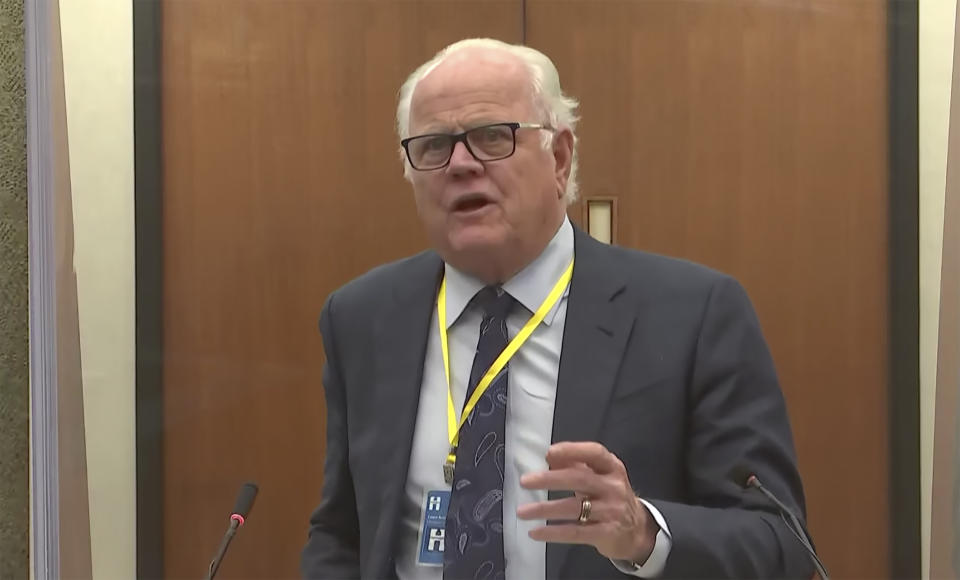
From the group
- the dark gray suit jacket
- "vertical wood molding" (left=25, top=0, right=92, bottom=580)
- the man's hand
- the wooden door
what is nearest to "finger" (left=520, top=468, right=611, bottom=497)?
the man's hand

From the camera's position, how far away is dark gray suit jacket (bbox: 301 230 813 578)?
0.93 metres

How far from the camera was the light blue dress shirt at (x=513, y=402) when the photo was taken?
0.97m

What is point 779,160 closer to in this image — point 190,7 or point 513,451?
point 513,451

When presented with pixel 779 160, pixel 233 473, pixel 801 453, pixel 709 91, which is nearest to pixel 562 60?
pixel 709 91

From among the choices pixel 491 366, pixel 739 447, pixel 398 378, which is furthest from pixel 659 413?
pixel 398 378

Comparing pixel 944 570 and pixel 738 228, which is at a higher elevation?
pixel 738 228

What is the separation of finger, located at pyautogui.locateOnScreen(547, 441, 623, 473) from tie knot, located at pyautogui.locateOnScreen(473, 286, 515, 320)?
1.07ft

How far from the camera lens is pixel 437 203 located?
3.34 ft

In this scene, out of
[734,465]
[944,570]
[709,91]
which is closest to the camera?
[734,465]

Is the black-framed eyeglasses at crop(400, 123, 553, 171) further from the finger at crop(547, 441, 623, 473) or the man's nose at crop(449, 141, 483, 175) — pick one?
the finger at crop(547, 441, 623, 473)

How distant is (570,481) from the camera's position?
0.73m

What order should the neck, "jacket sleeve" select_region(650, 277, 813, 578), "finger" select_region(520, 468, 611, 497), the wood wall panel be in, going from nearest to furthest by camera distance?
"finger" select_region(520, 468, 611, 497), "jacket sleeve" select_region(650, 277, 813, 578), the neck, the wood wall panel

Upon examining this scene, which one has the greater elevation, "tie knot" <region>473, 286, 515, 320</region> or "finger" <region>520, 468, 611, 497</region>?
"tie knot" <region>473, 286, 515, 320</region>

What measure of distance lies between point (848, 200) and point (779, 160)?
116 mm
